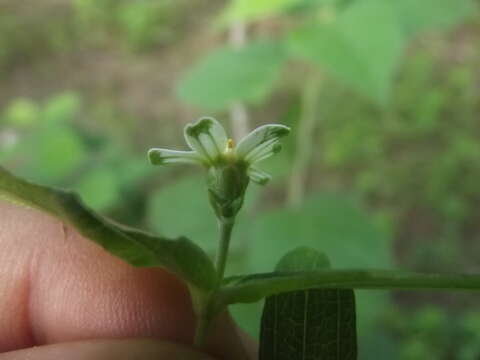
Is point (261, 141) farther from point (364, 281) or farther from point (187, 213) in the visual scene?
point (187, 213)

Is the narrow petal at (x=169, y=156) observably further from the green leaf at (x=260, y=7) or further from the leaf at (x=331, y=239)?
the green leaf at (x=260, y=7)

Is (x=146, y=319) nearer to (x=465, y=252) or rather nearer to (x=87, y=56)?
(x=465, y=252)

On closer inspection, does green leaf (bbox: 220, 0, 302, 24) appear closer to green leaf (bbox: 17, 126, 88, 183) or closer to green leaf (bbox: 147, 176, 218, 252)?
green leaf (bbox: 147, 176, 218, 252)

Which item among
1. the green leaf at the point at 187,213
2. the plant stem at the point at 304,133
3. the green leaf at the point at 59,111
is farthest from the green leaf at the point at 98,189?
the plant stem at the point at 304,133

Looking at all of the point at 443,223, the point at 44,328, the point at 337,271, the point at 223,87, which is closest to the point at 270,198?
the point at 443,223

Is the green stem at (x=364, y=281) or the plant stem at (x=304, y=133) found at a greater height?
the plant stem at (x=304, y=133)
